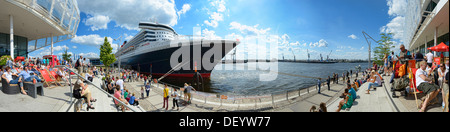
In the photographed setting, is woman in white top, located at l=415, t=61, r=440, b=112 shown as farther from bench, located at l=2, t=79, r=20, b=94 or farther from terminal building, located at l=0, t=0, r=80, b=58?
terminal building, located at l=0, t=0, r=80, b=58

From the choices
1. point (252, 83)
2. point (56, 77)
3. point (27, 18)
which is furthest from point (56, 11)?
point (252, 83)

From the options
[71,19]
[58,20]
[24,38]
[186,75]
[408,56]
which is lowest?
[186,75]

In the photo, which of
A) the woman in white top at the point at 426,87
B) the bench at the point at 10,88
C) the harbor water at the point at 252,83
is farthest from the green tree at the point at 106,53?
the woman in white top at the point at 426,87

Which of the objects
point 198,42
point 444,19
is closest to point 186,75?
point 198,42

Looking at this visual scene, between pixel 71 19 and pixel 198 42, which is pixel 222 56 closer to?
pixel 198 42

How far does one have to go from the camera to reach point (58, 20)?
1229cm

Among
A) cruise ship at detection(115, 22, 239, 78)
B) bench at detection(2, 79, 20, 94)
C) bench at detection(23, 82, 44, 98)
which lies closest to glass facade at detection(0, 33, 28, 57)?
cruise ship at detection(115, 22, 239, 78)

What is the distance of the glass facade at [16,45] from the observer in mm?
12802

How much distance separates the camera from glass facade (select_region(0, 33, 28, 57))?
1280cm

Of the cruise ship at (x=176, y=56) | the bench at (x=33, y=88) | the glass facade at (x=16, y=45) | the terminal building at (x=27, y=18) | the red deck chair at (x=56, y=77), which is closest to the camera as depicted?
the bench at (x=33, y=88)

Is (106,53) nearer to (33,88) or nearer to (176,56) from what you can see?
(176,56)

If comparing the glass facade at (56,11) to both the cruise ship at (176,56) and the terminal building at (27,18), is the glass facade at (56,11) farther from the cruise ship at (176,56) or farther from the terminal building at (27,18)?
the cruise ship at (176,56)
